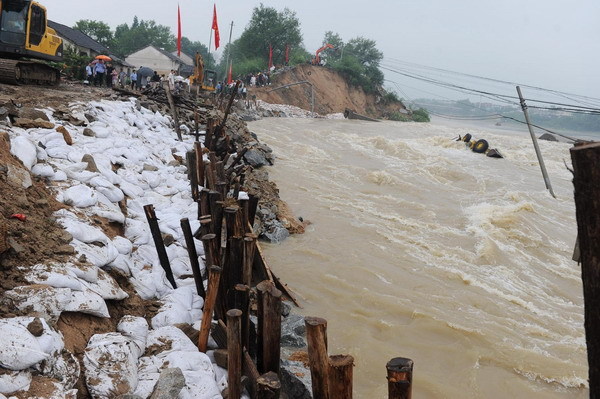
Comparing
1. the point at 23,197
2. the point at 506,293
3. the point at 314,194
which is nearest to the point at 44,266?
the point at 23,197

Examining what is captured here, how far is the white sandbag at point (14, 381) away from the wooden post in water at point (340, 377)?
1.51m

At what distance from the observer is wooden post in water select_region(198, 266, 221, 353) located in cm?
305

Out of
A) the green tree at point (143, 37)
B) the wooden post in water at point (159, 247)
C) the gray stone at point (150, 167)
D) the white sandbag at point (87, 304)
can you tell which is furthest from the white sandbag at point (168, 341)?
the green tree at point (143, 37)

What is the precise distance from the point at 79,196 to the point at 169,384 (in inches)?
90.6

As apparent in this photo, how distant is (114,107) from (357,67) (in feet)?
132

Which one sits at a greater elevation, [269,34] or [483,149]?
[269,34]

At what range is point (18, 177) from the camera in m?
3.75

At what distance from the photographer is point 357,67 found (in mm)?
45312

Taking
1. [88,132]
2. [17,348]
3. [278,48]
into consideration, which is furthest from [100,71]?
[278,48]

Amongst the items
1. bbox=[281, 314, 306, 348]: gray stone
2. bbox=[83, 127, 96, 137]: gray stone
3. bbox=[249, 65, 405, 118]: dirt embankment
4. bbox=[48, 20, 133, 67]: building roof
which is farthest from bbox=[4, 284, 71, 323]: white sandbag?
bbox=[249, 65, 405, 118]: dirt embankment

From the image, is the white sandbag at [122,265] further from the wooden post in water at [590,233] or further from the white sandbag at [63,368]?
the wooden post in water at [590,233]

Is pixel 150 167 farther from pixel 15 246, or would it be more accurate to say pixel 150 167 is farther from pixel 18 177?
pixel 15 246

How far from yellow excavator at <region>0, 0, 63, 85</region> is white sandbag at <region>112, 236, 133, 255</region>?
22.5ft

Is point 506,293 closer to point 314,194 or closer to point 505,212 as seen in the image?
point 505,212
